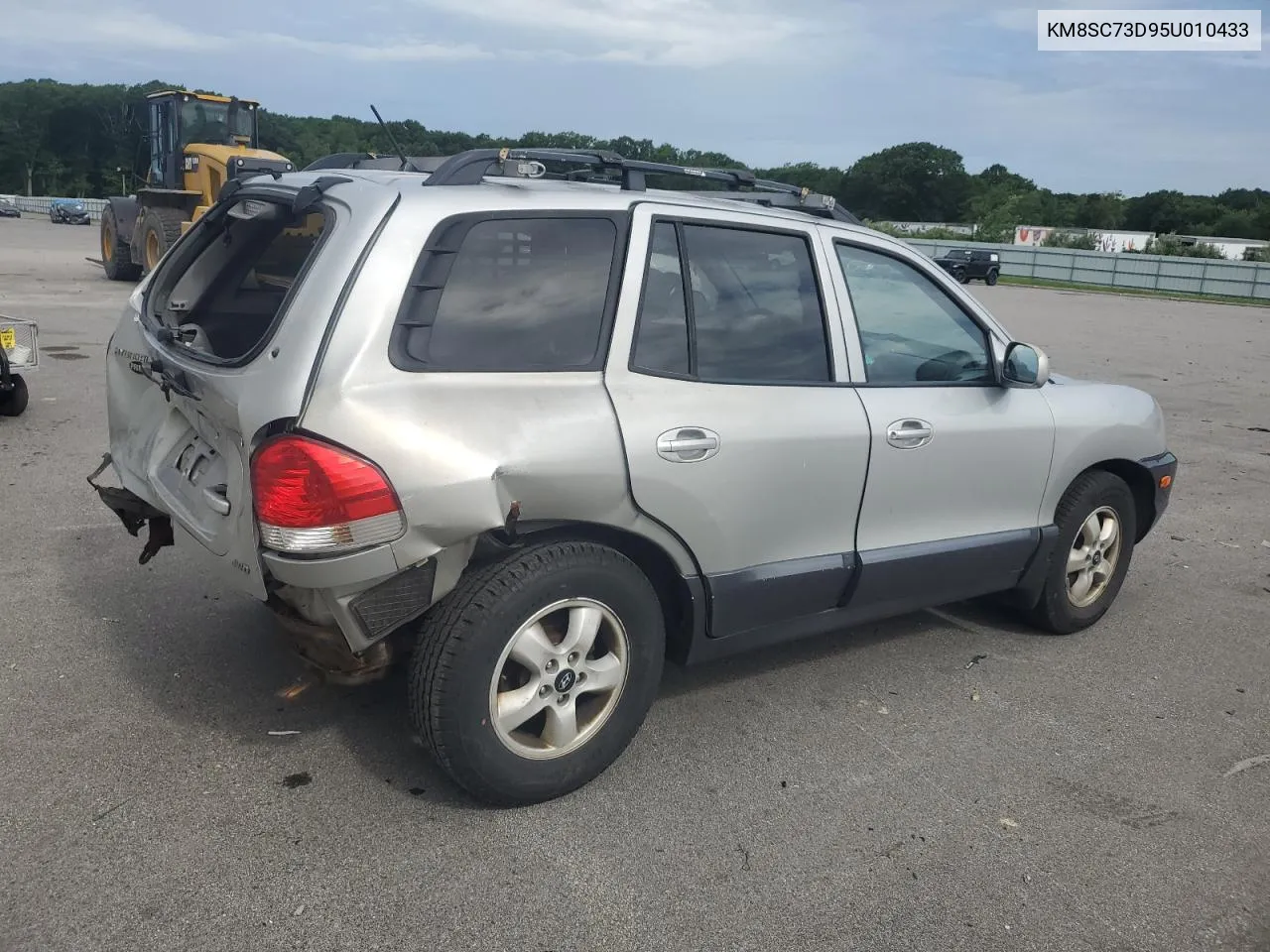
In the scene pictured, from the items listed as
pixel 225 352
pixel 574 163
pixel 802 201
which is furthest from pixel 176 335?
pixel 802 201

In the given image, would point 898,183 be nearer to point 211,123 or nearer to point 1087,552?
Result: point 211,123

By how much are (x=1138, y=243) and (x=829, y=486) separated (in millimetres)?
68931

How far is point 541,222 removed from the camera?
10.8 ft

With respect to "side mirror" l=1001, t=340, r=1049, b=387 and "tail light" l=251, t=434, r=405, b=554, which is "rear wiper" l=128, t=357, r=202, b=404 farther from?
"side mirror" l=1001, t=340, r=1049, b=387

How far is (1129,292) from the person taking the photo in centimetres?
4288

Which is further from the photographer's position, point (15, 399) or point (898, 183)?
point (898, 183)

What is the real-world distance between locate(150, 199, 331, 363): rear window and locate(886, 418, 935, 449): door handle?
2276mm

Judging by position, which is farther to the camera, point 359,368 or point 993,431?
point 993,431

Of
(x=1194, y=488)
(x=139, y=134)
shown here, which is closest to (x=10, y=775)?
(x=1194, y=488)

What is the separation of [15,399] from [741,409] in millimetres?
6665

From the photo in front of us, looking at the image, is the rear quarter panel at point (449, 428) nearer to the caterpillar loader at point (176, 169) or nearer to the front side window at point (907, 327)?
the front side window at point (907, 327)

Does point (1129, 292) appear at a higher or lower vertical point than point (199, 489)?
higher

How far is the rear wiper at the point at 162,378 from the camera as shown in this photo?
3318 mm

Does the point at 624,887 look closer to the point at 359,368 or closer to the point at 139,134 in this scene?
the point at 359,368
